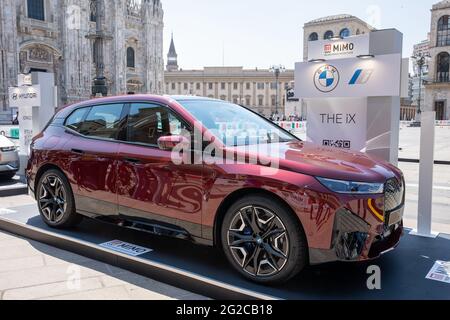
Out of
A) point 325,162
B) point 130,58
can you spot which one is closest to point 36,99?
point 325,162

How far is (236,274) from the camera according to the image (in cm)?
376

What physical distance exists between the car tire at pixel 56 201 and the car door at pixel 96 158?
6.9 inches

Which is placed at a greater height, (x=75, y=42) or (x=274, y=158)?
(x=75, y=42)

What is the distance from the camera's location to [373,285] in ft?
11.6

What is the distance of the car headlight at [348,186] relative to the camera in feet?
10.7

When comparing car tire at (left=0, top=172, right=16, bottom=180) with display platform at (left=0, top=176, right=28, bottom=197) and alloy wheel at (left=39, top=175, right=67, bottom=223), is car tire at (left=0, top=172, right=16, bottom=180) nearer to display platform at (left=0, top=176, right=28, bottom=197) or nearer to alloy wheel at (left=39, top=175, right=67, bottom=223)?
display platform at (left=0, top=176, right=28, bottom=197)

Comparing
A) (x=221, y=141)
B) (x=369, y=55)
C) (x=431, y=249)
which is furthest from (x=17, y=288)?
(x=369, y=55)

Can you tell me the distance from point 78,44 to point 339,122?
4385 cm

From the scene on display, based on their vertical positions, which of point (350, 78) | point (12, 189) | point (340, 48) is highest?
point (340, 48)

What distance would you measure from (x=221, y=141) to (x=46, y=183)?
2735 mm

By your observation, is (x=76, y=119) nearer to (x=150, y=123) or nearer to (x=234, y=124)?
(x=150, y=123)

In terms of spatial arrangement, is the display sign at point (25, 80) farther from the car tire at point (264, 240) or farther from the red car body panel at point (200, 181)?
the car tire at point (264, 240)

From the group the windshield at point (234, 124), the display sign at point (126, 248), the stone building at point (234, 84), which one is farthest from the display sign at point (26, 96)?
the stone building at point (234, 84)
